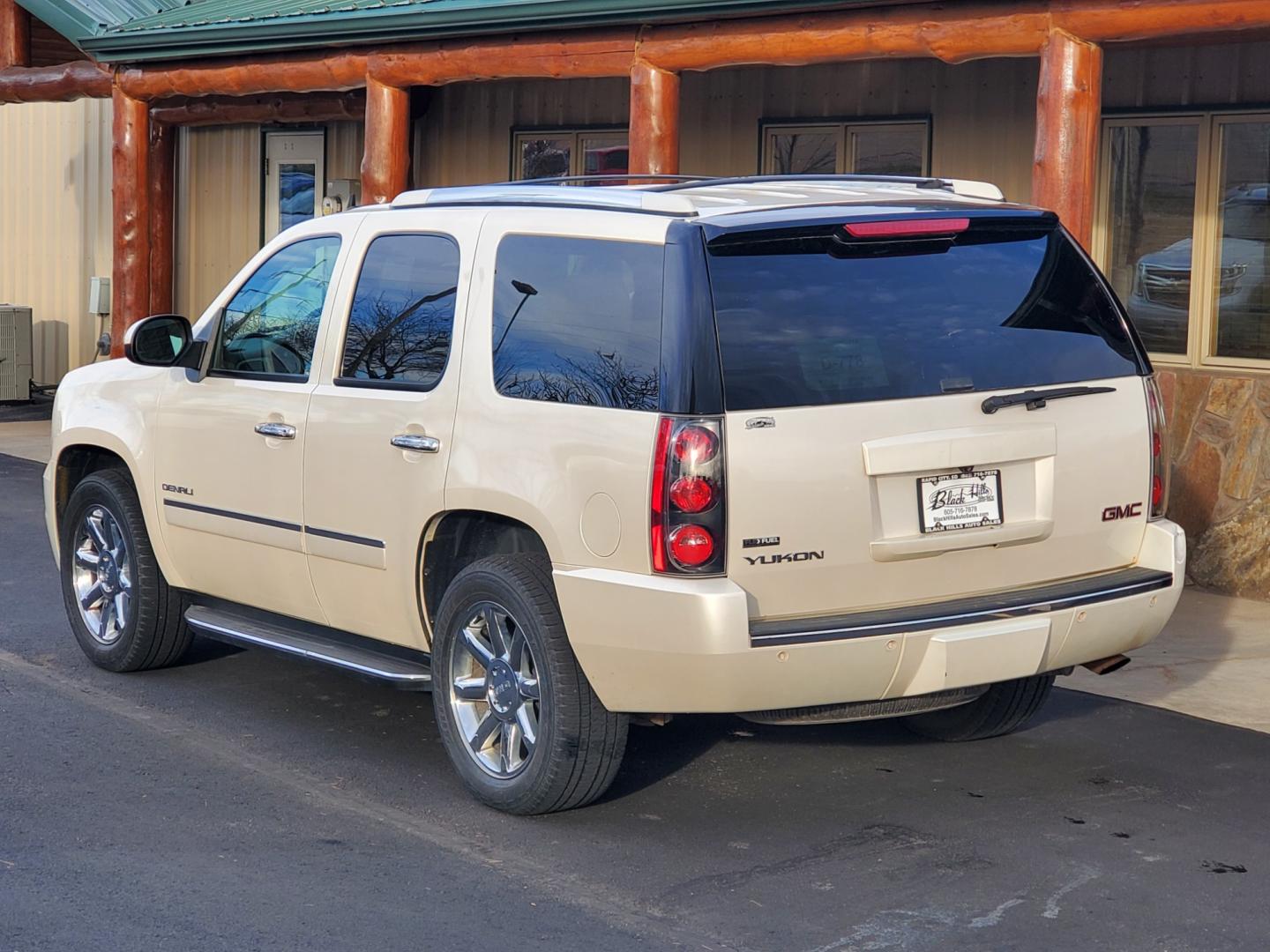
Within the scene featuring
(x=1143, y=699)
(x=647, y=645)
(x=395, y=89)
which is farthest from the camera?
(x=395, y=89)

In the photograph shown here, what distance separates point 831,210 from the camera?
18.0 ft

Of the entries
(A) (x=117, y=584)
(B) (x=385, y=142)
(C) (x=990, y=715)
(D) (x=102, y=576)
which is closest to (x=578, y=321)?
(C) (x=990, y=715)

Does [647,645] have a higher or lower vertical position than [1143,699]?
higher

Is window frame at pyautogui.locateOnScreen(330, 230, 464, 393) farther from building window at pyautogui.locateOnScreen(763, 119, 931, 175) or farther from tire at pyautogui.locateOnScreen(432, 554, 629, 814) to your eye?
building window at pyautogui.locateOnScreen(763, 119, 931, 175)

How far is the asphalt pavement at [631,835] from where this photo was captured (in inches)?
185

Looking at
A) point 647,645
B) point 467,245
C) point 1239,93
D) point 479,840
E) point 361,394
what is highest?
point 1239,93

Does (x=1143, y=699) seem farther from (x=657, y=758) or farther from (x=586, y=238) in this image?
(x=586, y=238)

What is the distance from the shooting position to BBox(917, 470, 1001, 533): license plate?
5.29 m

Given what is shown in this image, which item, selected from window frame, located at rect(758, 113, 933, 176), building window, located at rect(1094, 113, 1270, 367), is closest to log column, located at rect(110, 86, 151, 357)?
window frame, located at rect(758, 113, 933, 176)

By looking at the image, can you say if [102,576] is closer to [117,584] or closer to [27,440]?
[117,584]

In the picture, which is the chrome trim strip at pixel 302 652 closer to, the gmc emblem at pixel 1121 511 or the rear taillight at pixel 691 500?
the rear taillight at pixel 691 500

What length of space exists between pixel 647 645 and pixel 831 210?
1.44 m

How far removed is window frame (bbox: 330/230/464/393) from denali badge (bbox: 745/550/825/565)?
1.33 meters

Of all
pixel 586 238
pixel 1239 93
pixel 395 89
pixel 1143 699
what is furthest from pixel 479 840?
pixel 395 89
